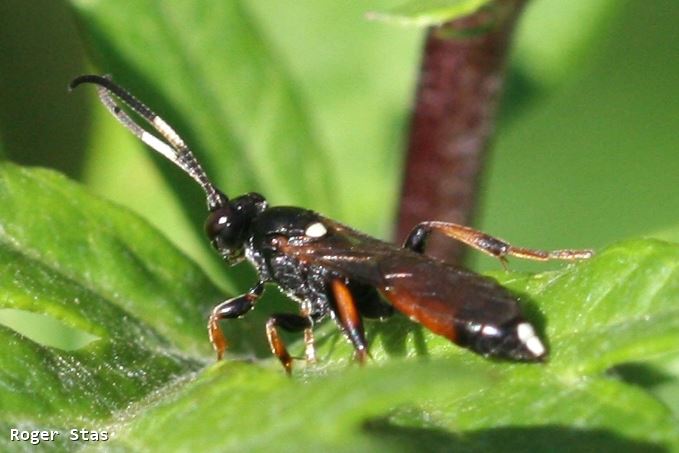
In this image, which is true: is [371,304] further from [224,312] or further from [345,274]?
[224,312]

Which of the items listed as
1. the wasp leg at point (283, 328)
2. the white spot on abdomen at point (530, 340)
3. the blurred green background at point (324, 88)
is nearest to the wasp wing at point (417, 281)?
the white spot on abdomen at point (530, 340)

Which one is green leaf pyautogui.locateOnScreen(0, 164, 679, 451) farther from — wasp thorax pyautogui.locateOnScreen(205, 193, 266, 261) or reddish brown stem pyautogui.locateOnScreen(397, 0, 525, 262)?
reddish brown stem pyautogui.locateOnScreen(397, 0, 525, 262)

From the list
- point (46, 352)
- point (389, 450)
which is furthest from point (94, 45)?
point (389, 450)

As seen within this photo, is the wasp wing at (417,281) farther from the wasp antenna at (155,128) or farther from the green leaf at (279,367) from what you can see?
the wasp antenna at (155,128)

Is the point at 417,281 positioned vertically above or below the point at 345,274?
below

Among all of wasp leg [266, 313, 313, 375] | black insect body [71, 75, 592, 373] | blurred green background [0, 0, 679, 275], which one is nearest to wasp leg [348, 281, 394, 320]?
black insect body [71, 75, 592, 373]

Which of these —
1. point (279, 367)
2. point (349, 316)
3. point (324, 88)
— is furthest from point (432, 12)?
point (324, 88)

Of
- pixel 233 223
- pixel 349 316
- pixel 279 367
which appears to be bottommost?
pixel 279 367
